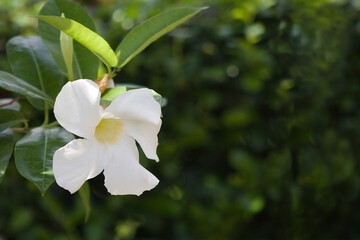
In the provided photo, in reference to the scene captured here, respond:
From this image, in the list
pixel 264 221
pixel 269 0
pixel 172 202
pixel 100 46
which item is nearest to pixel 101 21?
pixel 269 0

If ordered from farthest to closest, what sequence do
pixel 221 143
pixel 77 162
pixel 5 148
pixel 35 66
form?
1. pixel 221 143
2. pixel 35 66
3. pixel 5 148
4. pixel 77 162

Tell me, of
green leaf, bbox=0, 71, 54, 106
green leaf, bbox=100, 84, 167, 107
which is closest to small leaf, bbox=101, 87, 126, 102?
green leaf, bbox=100, 84, 167, 107

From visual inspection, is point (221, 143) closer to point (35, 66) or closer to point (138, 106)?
point (35, 66)

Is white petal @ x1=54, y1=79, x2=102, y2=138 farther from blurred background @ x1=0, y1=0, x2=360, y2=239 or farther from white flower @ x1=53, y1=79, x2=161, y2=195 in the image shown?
blurred background @ x1=0, y1=0, x2=360, y2=239

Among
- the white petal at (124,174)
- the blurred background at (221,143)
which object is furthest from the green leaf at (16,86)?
the blurred background at (221,143)

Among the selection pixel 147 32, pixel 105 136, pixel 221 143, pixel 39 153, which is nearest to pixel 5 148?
pixel 39 153

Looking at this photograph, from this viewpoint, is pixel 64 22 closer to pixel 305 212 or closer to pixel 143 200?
pixel 143 200

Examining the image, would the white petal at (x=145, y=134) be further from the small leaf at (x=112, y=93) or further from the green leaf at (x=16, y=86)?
the green leaf at (x=16, y=86)
